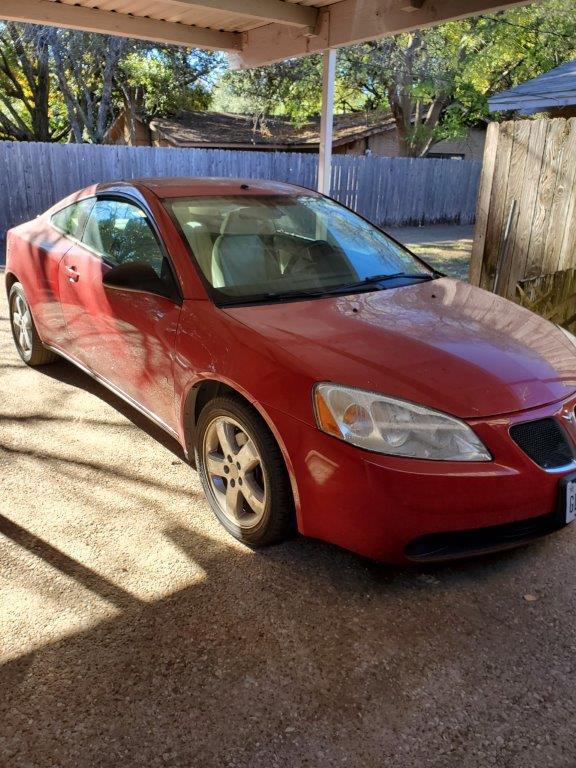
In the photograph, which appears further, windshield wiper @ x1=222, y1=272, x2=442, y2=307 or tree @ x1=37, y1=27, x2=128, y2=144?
tree @ x1=37, y1=27, x2=128, y2=144

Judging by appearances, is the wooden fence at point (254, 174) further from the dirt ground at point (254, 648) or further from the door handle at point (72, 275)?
the dirt ground at point (254, 648)

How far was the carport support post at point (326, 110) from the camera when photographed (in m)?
6.98

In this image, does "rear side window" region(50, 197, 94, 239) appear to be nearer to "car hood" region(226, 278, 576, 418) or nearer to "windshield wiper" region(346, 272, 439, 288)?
"car hood" region(226, 278, 576, 418)

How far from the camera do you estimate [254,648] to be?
92.8 inches

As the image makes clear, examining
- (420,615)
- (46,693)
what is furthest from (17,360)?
(420,615)

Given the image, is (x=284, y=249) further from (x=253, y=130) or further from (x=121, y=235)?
(x=253, y=130)

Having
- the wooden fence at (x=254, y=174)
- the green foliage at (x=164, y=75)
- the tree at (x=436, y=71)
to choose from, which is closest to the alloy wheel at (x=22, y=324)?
the wooden fence at (x=254, y=174)

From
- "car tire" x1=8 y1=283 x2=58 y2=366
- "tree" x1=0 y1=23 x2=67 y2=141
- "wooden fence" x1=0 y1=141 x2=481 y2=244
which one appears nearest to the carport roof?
"car tire" x1=8 y1=283 x2=58 y2=366

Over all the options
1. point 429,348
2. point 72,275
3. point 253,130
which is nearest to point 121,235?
point 72,275

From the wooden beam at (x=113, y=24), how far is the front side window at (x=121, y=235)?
11.0ft

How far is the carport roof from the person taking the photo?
561cm

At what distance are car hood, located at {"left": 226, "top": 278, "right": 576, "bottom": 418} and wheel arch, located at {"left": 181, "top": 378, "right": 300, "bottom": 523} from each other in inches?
10.6

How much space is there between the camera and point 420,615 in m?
2.53

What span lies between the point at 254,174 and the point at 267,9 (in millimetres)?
10461
